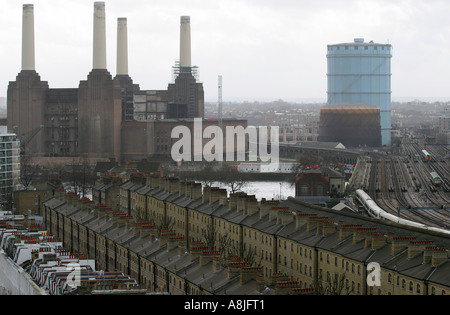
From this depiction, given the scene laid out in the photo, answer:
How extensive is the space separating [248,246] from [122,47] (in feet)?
277

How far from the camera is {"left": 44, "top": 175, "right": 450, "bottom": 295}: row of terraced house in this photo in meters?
22.5

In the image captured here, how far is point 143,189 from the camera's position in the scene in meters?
47.3

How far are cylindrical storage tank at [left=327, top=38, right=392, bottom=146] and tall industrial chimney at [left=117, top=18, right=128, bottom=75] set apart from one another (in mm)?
28449

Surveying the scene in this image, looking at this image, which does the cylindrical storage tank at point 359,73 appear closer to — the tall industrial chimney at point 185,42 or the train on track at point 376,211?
the tall industrial chimney at point 185,42

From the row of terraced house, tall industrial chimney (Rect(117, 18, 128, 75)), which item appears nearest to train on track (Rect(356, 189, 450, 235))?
the row of terraced house

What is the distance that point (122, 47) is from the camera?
115 metres

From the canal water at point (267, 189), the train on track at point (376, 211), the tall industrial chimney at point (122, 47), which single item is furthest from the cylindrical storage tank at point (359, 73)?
the train on track at point (376, 211)

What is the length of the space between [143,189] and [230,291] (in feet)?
84.1

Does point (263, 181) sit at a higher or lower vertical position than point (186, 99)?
lower

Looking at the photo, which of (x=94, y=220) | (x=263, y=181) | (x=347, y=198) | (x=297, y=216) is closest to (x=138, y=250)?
(x=297, y=216)

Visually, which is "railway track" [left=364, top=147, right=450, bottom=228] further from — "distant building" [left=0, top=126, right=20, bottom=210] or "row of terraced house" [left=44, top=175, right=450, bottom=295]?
"distant building" [left=0, top=126, right=20, bottom=210]

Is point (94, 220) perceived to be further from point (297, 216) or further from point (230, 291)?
point (230, 291)

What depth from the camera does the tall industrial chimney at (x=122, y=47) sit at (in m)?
113

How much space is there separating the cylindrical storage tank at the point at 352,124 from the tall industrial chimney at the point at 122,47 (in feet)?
93.0
